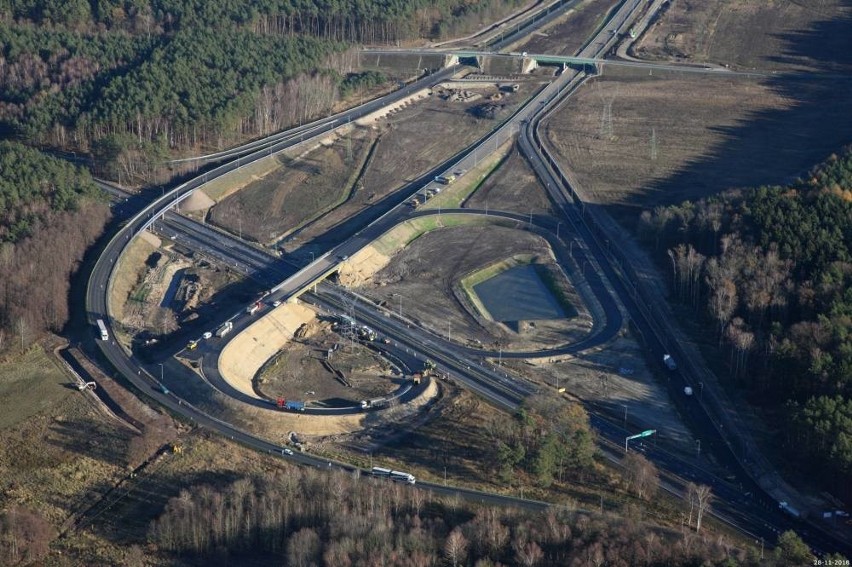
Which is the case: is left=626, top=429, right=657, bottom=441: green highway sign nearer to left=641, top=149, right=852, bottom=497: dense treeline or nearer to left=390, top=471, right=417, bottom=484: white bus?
left=641, top=149, right=852, bottom=497: dense treeline

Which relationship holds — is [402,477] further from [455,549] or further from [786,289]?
[786,289]

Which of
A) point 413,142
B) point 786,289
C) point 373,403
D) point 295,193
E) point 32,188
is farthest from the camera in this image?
point 413,142

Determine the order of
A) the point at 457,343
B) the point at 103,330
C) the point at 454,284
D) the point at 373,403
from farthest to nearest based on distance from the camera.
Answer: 1. the point at 454,284
2. the point at 457,343
3. the point at 103,330
4. the point at 373,403

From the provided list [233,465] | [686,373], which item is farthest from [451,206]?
[233,465]

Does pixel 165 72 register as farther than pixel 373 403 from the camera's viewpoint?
Yes

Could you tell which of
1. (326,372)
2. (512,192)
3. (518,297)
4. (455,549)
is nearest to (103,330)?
(326,372)

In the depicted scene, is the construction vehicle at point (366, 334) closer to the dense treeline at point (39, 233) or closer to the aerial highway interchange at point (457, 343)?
the aerial highway interchange at point (457, 343)
